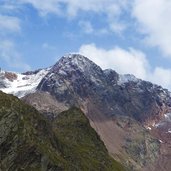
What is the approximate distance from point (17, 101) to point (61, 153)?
1014 inches

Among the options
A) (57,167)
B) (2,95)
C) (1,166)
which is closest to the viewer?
(1,166)

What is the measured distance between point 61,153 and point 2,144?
143 feet

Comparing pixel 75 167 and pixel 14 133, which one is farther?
pixel 75 167

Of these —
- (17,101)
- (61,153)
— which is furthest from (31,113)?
(61,153)

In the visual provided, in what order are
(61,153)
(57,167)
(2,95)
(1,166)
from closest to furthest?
1. (1,166)
2. (57,167)
3. (2,95)
4. (61,153)

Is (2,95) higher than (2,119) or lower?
higher

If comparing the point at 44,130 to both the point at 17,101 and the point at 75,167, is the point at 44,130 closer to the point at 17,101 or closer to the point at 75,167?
the point at 17,101

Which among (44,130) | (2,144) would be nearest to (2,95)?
(44,130)

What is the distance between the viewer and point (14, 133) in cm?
15500

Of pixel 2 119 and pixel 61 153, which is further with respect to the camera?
pixel 61 153

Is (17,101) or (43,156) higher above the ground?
(17,101)

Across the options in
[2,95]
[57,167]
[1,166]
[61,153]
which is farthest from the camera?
[61,153]

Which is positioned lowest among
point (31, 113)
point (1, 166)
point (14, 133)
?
point (1, 166)

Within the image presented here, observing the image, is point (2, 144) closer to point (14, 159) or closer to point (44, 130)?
point (14, 159)
